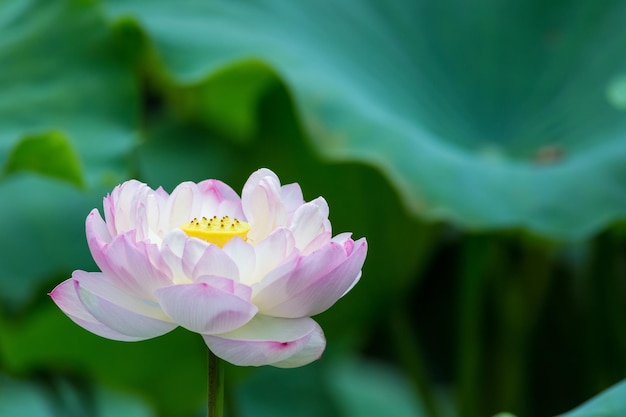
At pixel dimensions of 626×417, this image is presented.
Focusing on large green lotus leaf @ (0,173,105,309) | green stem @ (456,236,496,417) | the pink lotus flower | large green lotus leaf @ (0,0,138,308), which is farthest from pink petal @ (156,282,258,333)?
large green lotus leaf @ (0,173,105,309)

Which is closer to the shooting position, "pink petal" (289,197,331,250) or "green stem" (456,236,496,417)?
"pink petal" (289,197,331,250)

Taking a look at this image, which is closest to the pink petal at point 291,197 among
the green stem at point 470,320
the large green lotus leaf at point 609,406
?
the large green lotus leaf at point 609,406

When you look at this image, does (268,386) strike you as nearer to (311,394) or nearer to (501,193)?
(311,394)

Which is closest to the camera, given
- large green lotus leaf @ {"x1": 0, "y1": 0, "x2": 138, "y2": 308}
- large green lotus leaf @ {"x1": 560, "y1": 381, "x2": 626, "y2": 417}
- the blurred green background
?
large green lotus leaf @ {"x1": 560, "y1": 381, "x2": 626, "y2": 417}

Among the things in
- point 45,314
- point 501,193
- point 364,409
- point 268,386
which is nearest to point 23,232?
point 45,314

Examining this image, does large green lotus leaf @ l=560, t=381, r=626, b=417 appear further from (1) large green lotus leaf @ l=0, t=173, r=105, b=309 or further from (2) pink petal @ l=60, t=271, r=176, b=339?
(1) large green lotus leaf @ l=0, t=173, r=105, b=309

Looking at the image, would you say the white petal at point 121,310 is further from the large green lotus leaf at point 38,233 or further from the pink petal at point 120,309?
the large green lotus leaf at point 38,233

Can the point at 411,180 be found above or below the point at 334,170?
below

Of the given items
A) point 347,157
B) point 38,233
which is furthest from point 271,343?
point 38,233
